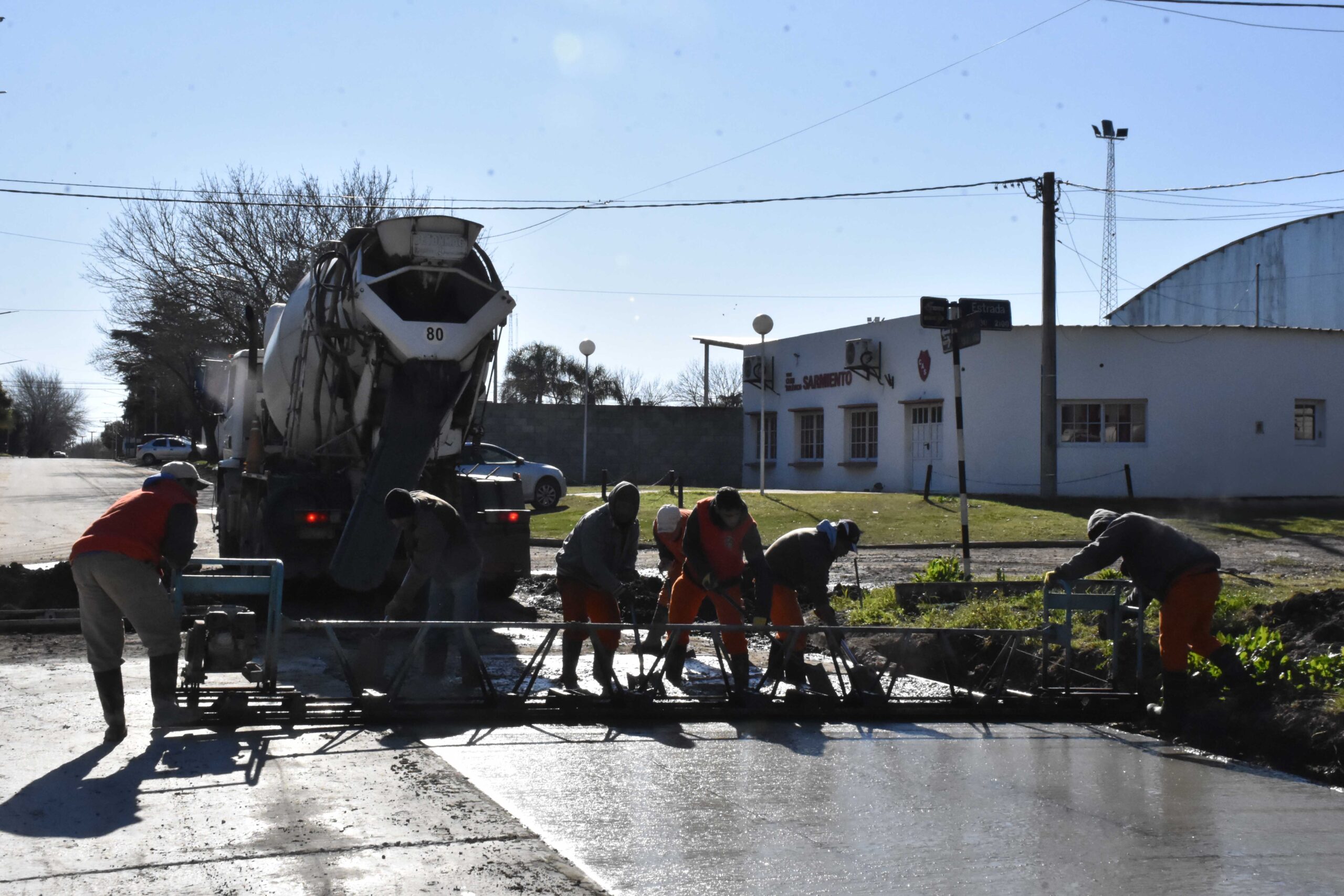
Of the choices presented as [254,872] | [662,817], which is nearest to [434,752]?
[662,817]

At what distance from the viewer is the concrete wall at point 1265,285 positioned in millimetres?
41719

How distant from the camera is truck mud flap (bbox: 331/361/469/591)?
10797 millimetres

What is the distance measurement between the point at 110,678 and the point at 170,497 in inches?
41.6

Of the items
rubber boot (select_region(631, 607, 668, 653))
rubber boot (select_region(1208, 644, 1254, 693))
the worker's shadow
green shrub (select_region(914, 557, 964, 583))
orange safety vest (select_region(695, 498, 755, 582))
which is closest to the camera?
the worker's shadow

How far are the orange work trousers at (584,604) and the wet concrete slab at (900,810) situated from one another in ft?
4.65

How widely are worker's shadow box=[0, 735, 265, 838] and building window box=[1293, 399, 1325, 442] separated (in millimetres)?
26566

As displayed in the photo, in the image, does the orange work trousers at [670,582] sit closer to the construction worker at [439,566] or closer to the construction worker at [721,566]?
the construction worker at [721,566]

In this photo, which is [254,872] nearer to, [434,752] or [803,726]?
[434,752]

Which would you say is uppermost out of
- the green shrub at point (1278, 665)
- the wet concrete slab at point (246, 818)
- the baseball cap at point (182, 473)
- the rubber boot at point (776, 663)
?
the baseball cap at point (182, 473)

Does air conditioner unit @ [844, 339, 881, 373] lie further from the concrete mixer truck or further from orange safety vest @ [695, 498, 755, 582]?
orange safety vest @ [695, 498, 755, 582]

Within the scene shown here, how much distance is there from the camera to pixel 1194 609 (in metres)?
7.88

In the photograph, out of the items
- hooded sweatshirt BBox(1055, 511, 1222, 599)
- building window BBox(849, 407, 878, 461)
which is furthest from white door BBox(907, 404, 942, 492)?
hooded sweatshirt BBox(1055, 511, 1222, 599)

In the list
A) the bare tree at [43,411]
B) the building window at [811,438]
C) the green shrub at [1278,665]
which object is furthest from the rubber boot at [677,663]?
the bare tree at [43,411]

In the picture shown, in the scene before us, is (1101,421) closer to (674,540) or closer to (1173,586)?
(674,540)
